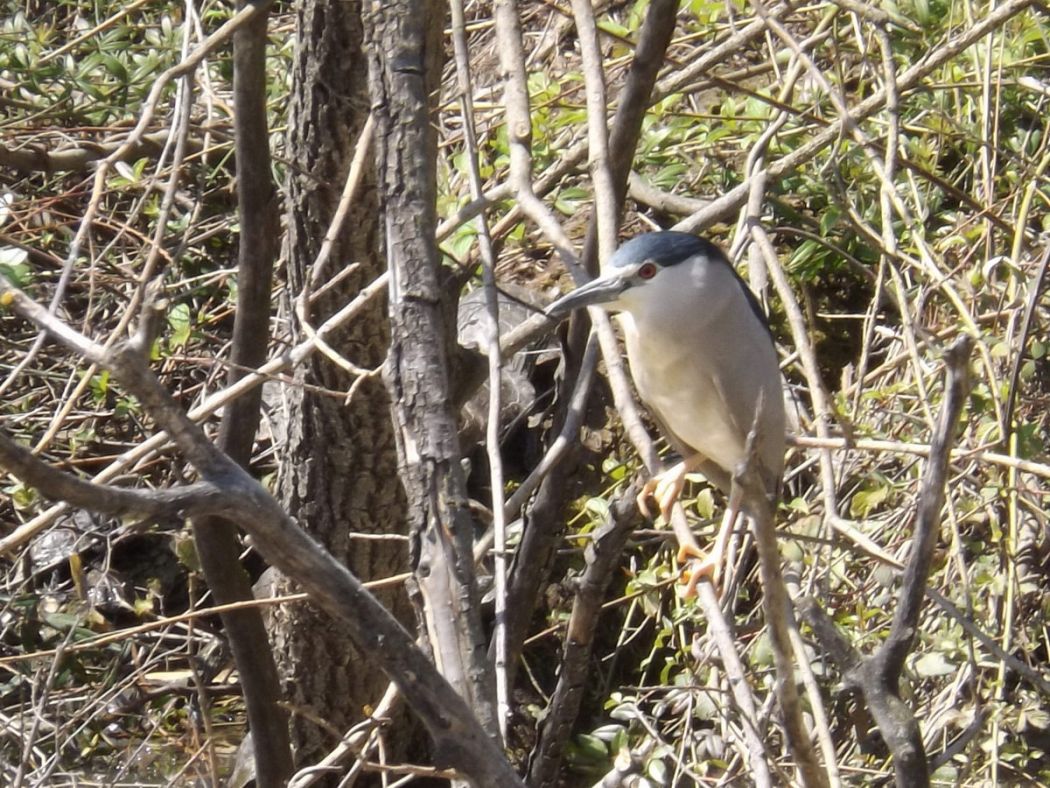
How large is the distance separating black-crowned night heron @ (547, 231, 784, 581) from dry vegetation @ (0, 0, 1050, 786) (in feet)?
0.59

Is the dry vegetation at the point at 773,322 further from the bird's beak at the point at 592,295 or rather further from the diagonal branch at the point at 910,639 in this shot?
the diagonal branch at the point at 910,639

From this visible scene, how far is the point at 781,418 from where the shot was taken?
2.60 metres

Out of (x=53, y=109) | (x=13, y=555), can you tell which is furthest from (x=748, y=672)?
(x=53, y=109)

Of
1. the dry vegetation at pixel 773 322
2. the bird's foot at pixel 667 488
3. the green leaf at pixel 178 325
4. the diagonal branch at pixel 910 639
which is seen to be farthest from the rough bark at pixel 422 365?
the green leaf at pixel 178 325

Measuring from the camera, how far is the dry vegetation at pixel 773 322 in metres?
2.60

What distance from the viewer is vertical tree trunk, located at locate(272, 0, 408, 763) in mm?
2643

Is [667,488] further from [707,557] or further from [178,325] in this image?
[178,325]

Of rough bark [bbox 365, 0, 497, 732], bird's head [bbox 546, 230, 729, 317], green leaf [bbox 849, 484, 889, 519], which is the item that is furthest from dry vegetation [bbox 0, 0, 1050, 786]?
rough bark [bbox 365, 0, 497, 732]

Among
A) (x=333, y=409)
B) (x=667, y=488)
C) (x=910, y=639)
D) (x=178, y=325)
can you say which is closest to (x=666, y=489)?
(x=667, y=488)

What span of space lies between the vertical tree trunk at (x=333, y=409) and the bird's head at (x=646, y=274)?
56cm

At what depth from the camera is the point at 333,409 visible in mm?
2832

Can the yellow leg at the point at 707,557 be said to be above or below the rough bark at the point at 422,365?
below

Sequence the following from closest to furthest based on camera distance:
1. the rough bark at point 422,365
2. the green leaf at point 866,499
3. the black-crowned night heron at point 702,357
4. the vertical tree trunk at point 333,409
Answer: the rough bark at point 422,365 < the black-crowned night heron at point 702,357 < the vertical tree trunk at point 333,409 < the green leaf at point 866,499

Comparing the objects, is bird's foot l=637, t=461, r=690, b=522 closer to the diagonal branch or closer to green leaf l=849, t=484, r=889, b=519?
green leaf l=849, t=484, r=889, b=519
